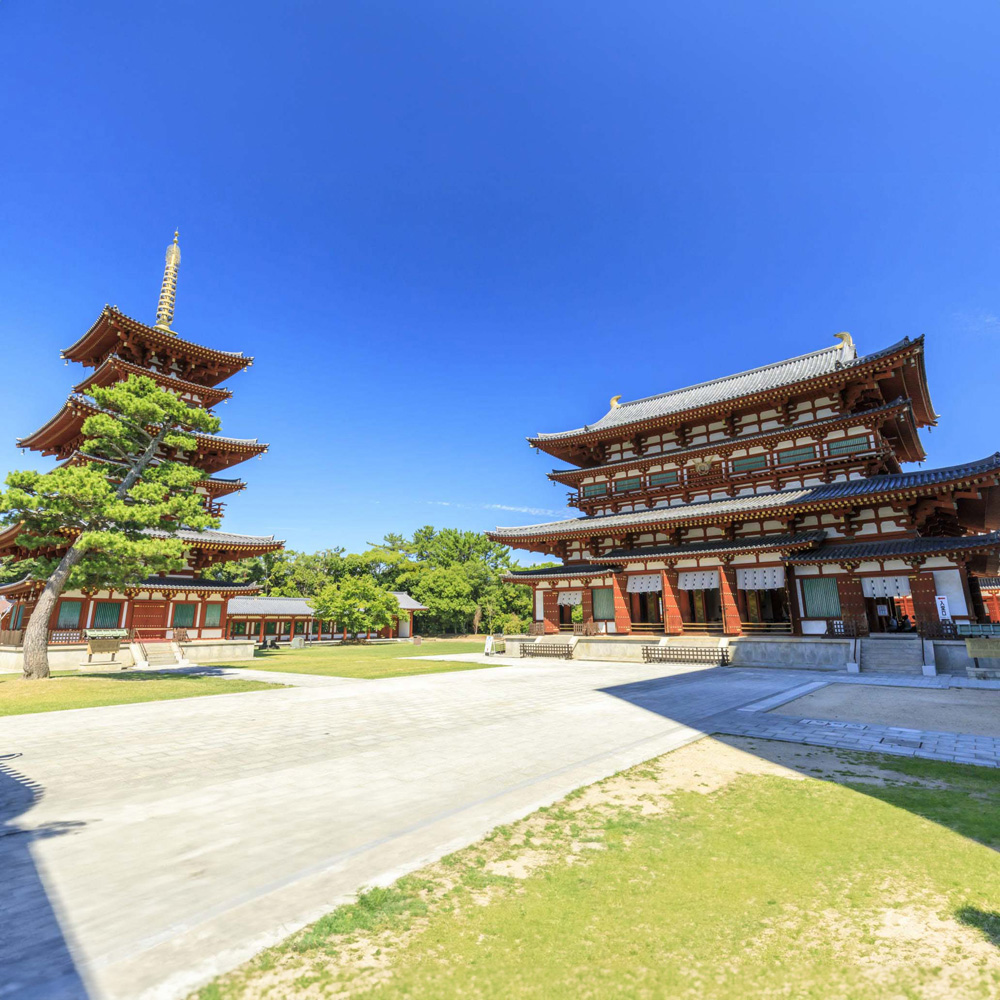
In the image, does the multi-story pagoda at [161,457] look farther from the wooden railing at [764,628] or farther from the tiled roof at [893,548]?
the tiled roof at [893,548]

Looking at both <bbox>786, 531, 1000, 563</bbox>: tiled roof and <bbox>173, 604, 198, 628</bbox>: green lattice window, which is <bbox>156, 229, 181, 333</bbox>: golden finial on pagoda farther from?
<bbox>786, 531, 1000, 563</bbox>: tiled roof

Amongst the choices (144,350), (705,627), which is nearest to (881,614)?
(705,627)

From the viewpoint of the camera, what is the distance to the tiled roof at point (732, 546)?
2136cm

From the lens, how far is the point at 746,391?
26000mm

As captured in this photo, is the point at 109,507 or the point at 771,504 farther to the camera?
the point at 771,504

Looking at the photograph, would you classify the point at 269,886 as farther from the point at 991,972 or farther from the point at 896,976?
the point at 991,972

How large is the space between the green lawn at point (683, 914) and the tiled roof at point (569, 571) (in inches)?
828

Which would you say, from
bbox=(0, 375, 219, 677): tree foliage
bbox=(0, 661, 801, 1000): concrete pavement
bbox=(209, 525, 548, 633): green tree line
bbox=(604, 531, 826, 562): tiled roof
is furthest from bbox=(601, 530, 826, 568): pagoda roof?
bbox=(209, 525, 548, 633): green tree line

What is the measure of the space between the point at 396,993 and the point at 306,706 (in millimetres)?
9610

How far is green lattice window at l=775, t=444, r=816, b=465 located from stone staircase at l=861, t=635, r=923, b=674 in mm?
8613

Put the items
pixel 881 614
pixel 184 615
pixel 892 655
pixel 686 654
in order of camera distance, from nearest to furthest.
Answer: pixel 892 655, pixel 881 614, pixel 686 654, pixel 184 615

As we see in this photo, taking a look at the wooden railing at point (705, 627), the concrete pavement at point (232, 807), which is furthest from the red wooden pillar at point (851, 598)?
the concrete pavement at point (232, 807)

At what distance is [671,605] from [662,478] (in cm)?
730

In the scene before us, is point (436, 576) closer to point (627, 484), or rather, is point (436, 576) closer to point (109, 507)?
point (627, 484)
